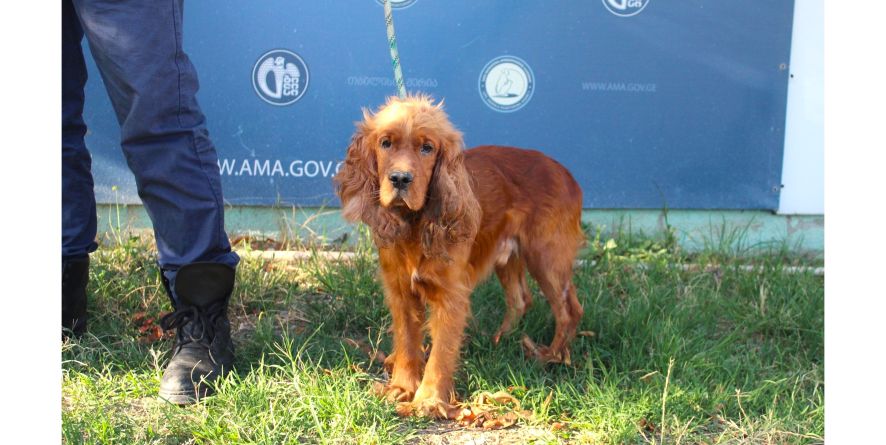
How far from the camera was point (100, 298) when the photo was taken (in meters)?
3.46

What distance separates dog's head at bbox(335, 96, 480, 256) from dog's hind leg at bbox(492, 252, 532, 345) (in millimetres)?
607

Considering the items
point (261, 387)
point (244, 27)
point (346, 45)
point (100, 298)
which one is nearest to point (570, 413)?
point (261, 387)

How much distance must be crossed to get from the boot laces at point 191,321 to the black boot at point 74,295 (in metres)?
0.54

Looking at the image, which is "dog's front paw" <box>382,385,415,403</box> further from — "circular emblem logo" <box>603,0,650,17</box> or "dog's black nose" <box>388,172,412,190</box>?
"circular emblem logo" <box>603,0,650,17</box>

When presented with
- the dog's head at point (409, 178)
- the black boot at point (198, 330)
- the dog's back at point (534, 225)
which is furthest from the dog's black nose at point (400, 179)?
the black boot at point (198, 330)

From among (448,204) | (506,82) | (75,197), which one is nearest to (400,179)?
(448,204)

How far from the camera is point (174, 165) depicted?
2662 mm

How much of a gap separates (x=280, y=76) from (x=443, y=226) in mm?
2021

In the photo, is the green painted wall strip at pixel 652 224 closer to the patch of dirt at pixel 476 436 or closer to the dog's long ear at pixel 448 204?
the dog's long ear at pixel 448 204

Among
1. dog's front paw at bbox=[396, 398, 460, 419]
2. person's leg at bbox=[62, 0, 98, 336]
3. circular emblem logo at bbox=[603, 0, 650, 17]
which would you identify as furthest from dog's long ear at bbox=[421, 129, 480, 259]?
circular emblem logo at bbox=[603, 0, 650, 17]

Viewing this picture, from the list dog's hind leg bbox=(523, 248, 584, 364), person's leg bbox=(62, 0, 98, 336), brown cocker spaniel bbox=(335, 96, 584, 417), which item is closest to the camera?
brown cocker spaniel bbox=(335, 96, 584, 417)

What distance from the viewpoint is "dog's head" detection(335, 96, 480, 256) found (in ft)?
8.29

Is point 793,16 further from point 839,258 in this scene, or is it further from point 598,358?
point 839,258

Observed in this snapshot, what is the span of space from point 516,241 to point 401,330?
61cm
